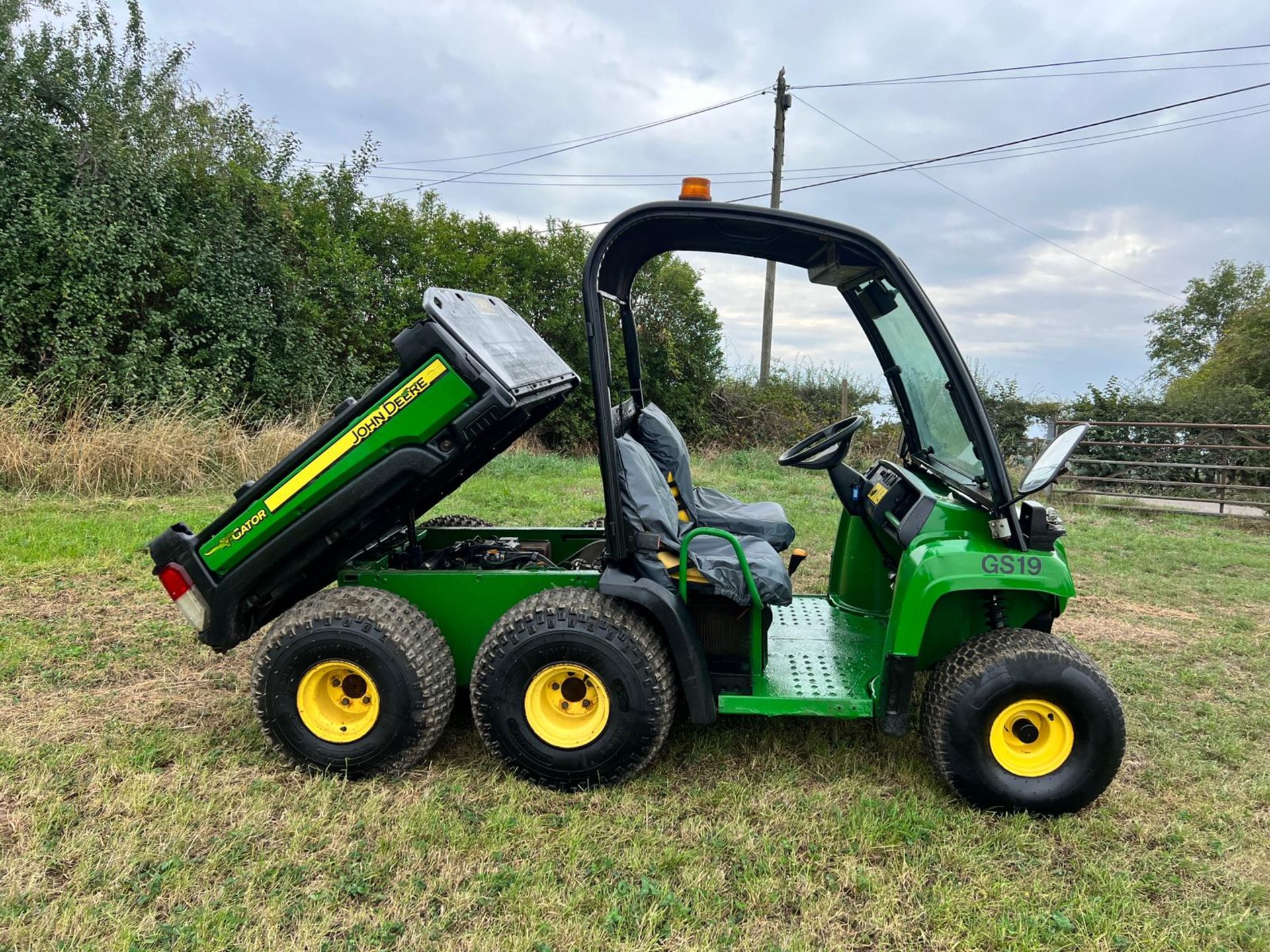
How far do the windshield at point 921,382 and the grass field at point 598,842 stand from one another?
1.25 meters

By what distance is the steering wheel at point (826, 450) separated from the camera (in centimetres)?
379

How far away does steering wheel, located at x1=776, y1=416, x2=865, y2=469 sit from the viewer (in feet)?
12.4

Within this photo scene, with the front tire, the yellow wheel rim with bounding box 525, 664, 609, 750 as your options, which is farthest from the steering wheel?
the yellow wheel rim with bounding box 525, 664, 609, 750

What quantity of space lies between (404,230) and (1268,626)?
1267 centimetres

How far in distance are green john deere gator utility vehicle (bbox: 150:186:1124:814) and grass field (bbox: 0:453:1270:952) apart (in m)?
0.23

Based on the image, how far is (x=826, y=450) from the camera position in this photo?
3852mm

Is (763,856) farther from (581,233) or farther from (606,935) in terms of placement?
(581,233)

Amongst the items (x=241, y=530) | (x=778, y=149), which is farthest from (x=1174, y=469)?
(x=241, y=530)

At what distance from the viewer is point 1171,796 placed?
3010 millimetres

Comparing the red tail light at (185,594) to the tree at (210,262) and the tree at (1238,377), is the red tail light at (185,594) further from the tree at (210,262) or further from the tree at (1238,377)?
the tree at (1238,377)

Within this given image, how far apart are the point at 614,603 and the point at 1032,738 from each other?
160cm

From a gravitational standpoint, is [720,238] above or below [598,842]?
above

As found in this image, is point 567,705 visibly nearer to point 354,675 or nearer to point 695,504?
point 354,675

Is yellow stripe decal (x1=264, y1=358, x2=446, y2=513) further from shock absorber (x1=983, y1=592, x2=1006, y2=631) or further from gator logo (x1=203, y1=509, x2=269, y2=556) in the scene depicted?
shock absorber (x1=983, y1=592, x2=1006, y2=631)
